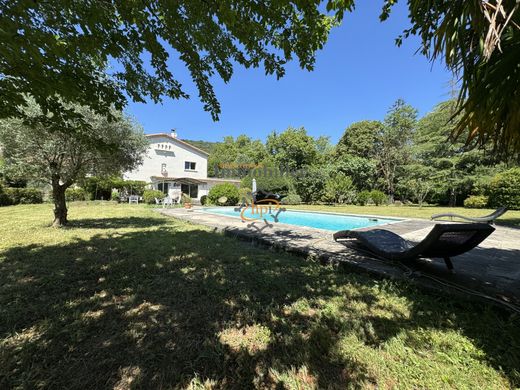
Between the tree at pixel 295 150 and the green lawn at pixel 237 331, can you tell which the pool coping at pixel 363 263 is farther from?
the tree at pixel 295 150

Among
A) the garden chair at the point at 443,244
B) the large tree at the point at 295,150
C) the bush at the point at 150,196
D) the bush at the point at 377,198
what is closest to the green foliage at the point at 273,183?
the large tree at the point at 295,150

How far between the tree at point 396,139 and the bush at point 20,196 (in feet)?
104

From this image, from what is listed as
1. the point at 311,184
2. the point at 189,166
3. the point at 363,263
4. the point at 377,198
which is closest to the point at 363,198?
the point at 377,198

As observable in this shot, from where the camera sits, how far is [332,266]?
4.03m

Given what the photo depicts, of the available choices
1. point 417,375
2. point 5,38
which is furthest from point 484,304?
point 5,38

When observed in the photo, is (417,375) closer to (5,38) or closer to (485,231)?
(485,231)

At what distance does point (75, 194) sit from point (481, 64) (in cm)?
2421

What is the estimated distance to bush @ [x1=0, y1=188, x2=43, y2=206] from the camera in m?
14.7

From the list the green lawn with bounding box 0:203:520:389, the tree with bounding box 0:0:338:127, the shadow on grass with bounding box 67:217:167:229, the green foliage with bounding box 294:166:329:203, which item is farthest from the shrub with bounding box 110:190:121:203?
the tree with bounding box 0:0:338:127

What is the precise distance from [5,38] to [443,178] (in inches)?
974

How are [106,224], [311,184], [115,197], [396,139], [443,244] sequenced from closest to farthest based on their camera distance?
[443,244] < [106,224] < [115,197] < [311,184] < [396,139]

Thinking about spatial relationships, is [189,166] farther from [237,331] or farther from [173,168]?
[237,331]

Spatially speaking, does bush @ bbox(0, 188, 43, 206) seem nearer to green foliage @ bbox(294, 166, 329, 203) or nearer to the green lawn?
the green lawn

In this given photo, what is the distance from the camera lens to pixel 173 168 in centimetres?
2700
